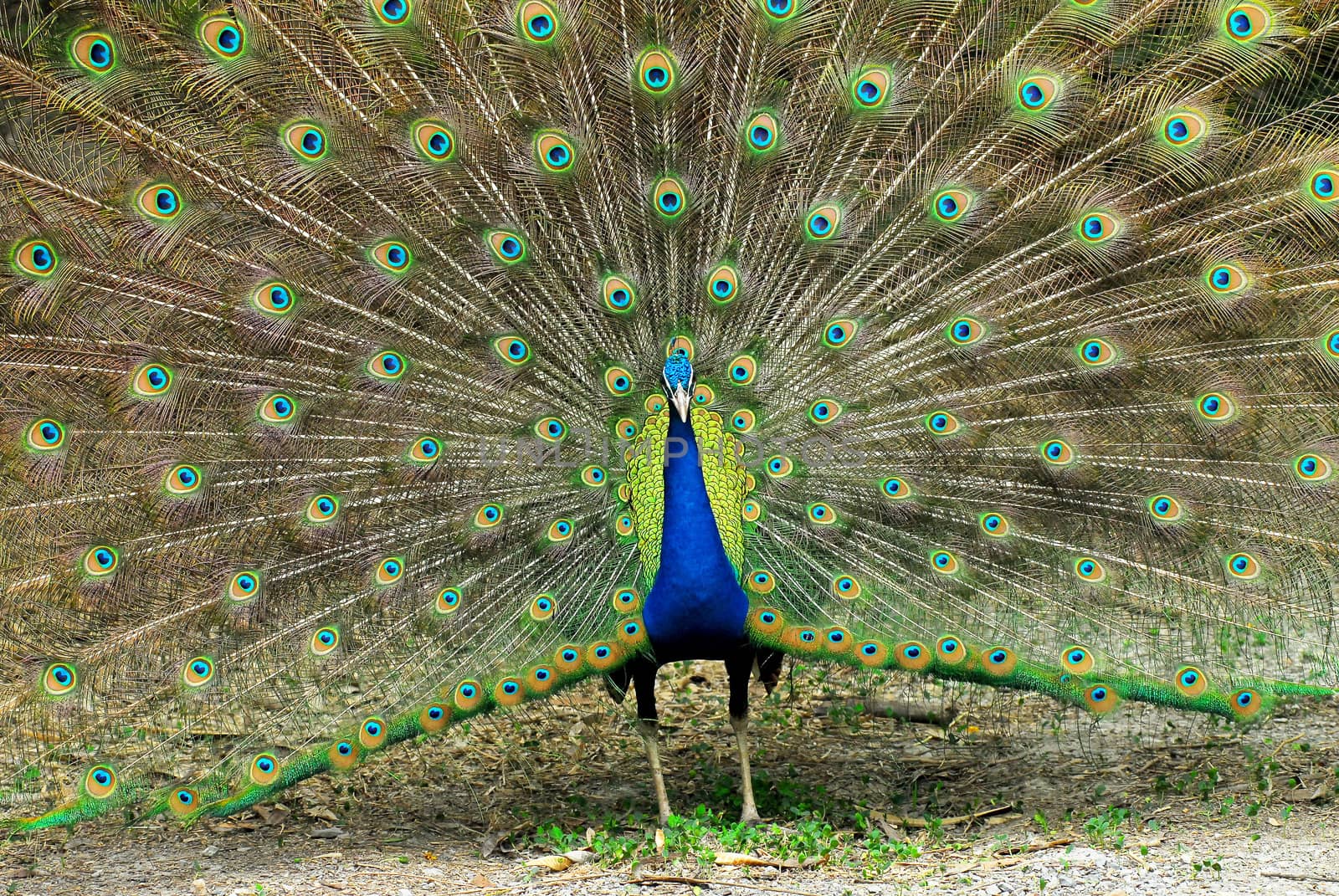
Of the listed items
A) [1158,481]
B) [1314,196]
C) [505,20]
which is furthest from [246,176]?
[1314,196]

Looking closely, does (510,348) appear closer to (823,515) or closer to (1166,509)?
(823,515)

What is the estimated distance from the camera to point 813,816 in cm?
486

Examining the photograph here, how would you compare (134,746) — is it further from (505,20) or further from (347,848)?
(505,20)

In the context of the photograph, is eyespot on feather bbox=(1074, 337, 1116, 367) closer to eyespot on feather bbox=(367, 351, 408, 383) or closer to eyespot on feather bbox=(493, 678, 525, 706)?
eyespot on feather bbox=(493, 678, 525, 706)

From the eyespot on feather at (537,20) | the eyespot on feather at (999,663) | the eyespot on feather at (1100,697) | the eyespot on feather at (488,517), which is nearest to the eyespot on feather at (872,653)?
the eyespot on feather at (999,663)

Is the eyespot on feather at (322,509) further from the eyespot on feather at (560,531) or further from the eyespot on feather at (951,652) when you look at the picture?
the eyespot on feather at (951,652)

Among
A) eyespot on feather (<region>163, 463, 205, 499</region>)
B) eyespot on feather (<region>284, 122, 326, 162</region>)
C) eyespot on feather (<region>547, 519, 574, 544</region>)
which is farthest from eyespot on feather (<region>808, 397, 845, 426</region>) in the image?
eyespot on feather (<region>163, 463, 205, 499</region>)

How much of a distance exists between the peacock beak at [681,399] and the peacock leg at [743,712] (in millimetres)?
996

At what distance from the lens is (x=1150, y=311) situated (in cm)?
458

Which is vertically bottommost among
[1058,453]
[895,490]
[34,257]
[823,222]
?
[895,490]

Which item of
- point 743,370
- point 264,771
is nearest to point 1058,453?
point 743,370

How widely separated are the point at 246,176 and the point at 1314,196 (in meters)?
3.56

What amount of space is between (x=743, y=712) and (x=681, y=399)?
4.61ft

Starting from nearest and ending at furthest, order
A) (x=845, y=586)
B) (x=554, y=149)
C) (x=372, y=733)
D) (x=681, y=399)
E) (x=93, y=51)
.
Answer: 1. (x=681, y=399)
2. (x=93, y=51)
3. (x=372, y=733)
4. (x=554, y=149)
5. (x=845, y=586)
